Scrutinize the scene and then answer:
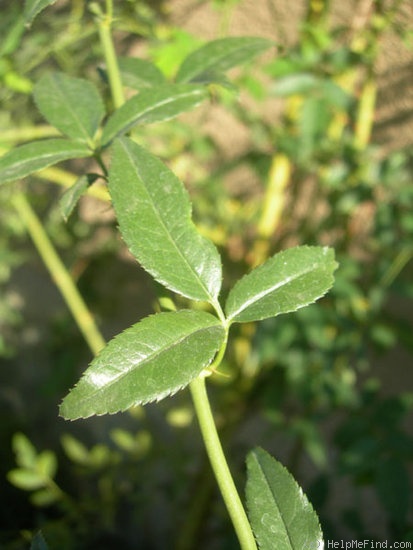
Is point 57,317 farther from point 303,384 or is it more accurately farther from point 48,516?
point 303,384

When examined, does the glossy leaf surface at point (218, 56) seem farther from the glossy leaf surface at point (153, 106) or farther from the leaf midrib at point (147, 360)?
the leaf midrib at point (147, 360)

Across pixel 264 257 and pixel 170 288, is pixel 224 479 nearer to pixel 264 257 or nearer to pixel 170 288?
pixel 170 288

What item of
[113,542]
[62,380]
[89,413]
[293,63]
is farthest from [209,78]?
[113,542]

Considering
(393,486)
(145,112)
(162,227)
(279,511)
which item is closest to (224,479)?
(279,511)

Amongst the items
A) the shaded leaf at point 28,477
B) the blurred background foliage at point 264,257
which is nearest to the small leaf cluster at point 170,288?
the blurred background foliage at point 264,257

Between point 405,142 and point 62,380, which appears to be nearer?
point 405,142
